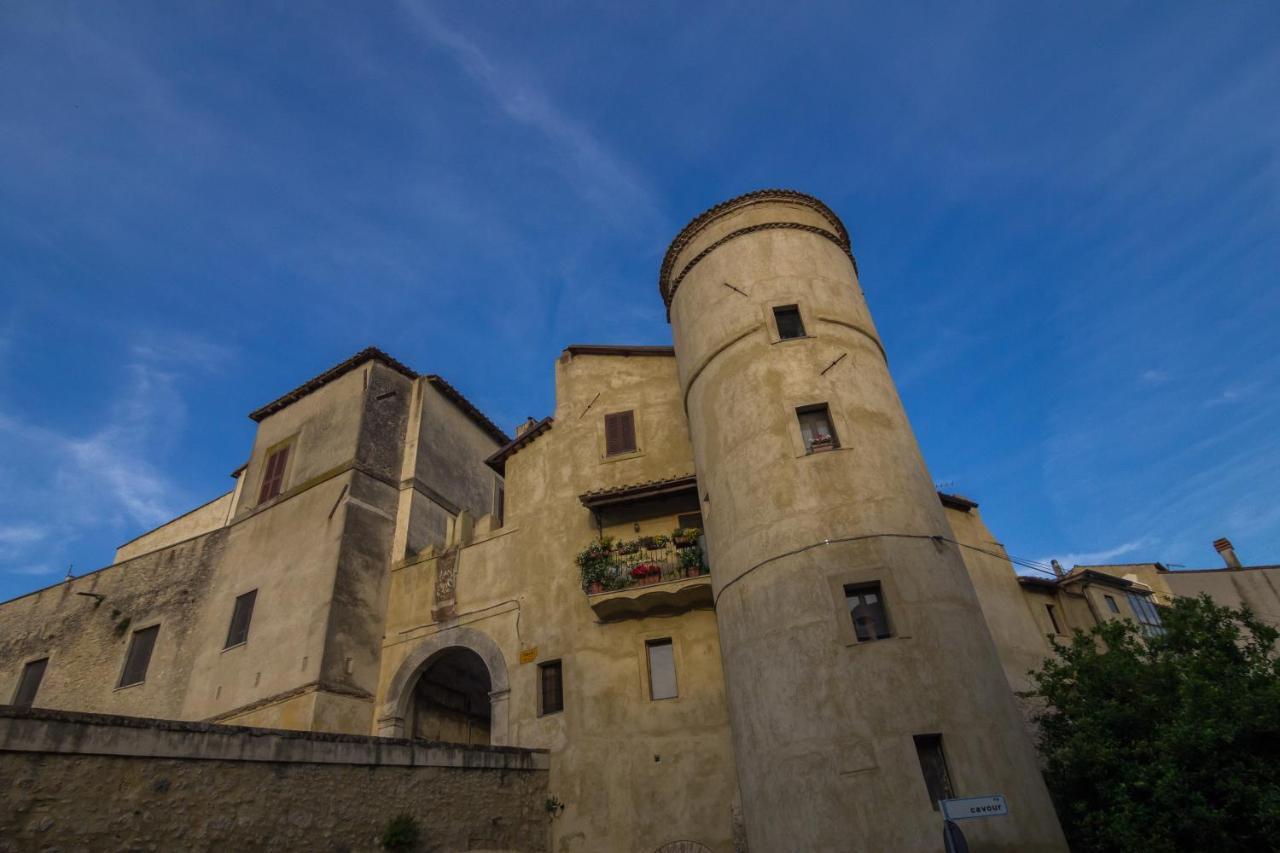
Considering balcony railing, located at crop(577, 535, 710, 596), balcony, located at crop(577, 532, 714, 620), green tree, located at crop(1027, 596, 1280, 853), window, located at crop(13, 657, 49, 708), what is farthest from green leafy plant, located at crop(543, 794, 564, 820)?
window, located at crop(13, 657, 49, 708)

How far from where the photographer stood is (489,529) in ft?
64.8

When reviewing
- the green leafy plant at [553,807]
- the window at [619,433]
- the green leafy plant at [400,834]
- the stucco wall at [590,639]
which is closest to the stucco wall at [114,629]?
the stucco wall at [590,639]

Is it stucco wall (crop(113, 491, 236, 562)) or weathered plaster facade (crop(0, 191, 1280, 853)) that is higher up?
stucco wall (crop(113, 491, 236, 562))

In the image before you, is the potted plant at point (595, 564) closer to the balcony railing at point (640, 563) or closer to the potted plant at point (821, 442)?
the balcony railing at point (640, 563)

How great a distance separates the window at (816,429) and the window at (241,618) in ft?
49.3

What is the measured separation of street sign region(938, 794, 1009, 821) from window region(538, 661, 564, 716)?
32.7 ft

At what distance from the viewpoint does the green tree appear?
996 centimetres

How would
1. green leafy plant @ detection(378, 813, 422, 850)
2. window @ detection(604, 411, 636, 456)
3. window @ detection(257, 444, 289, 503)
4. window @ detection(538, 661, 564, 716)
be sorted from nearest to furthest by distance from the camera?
green leafy plant @ detection(378, 813, 422, 850) → window @ detection(538, 661, 564, 716) → window @ detection(604, 411, 636, 456) → window @ detection(257, 444, 289, 503)

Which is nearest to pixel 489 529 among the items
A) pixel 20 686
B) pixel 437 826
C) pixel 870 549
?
→ pixel 437 826

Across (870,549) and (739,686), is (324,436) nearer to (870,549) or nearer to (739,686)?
(739,686)

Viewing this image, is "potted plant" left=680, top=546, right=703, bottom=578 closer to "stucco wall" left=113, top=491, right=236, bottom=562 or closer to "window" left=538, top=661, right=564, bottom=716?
"window" left=538, top=661, right=564, bottom=716

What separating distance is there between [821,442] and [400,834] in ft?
30.6

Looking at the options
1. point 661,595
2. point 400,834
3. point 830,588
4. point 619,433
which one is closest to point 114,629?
point 400,834

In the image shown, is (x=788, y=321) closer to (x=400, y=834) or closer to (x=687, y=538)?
(x=687, y=538)
